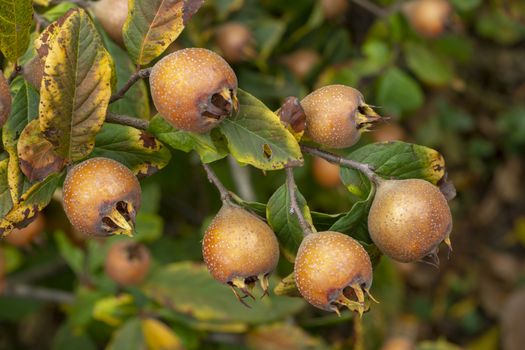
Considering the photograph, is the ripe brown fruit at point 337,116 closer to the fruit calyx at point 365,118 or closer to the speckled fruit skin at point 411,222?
the fruit calyx at point 365,118

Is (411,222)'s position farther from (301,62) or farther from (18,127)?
(301,62)

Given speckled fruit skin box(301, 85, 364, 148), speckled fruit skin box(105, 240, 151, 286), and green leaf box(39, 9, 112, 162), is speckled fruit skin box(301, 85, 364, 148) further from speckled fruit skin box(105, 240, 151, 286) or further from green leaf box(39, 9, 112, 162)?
speckled fruit skin box(105, 240, 151, 286)

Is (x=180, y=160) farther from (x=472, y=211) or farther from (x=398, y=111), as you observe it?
(x=472, y=211)

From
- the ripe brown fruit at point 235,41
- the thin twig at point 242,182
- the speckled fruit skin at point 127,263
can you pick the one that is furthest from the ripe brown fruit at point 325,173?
the speckled fruit skin at point 127,263

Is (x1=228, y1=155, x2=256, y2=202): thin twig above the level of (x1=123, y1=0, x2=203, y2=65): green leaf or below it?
below

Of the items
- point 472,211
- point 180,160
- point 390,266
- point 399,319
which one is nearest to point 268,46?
point 180,160

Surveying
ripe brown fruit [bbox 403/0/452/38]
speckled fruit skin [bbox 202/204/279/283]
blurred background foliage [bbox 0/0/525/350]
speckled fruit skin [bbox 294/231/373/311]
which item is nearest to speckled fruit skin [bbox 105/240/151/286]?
blurred background foliage [bbox 0/0/525/350]
